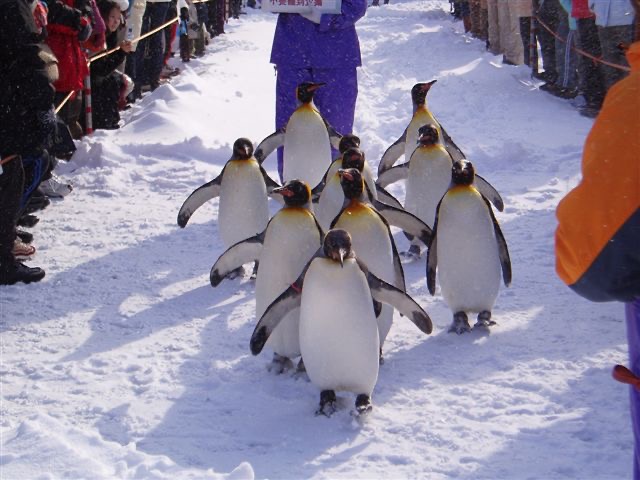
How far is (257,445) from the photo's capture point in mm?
2684

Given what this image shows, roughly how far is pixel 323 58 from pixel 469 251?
86.5 inches

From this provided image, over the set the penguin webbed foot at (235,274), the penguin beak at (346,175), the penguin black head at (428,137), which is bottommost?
the penguin webbed foot at (235,274)

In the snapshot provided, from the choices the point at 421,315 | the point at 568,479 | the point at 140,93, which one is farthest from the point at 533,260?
the point at 140,93

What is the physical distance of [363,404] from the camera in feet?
9.34

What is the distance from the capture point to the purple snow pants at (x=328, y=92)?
5.44 metres

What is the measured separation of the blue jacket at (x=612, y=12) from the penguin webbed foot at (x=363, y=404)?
524 cm

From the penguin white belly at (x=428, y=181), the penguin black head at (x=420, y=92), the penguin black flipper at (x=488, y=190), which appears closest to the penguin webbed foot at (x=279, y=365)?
the penguin white belly at (x=428, y=181)

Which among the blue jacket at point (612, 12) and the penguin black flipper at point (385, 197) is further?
the blue jacket at point (612, 12)

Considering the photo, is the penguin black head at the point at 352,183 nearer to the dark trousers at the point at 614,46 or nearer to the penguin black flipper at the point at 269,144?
the penguin black flipper at the point at 269,144

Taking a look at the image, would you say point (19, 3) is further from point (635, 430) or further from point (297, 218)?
point (635, 430)

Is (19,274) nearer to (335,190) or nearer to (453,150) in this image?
(335,190)

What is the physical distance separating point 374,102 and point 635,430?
7943 millimetres

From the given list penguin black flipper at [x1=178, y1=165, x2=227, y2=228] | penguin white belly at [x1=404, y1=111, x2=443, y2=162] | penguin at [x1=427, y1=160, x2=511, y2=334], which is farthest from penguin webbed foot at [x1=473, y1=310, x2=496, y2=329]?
penguin white belly at [x1=404, y1=111, x2=443, y2=162]

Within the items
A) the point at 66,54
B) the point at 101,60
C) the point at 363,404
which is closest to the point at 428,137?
the point at 363,404
